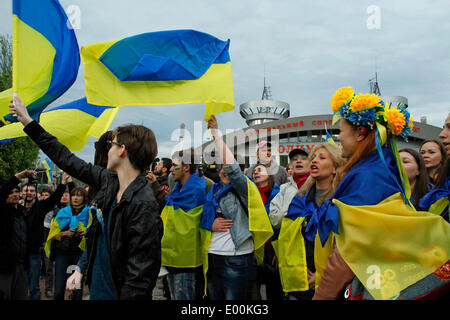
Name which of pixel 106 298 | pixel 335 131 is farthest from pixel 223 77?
pixel 335 131

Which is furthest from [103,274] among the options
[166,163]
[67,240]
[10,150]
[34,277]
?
[10,150]

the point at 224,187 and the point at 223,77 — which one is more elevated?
the point at 223,77

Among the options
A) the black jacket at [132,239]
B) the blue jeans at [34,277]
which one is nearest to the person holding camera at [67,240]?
the blue jeans at [34,277]

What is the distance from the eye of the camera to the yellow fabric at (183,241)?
13.1ft

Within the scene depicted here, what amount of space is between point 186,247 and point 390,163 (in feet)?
8.77

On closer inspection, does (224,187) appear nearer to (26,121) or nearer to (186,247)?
(186,247)

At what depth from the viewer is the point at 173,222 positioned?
163 inches

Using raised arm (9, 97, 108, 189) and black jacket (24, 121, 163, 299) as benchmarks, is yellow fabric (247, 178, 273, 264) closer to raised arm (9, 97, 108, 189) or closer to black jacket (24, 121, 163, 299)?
black jacket (24, 121, 163, 299)

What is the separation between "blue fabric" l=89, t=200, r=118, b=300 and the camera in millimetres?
2188

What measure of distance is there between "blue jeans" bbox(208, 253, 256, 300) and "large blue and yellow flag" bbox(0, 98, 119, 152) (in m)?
2.08

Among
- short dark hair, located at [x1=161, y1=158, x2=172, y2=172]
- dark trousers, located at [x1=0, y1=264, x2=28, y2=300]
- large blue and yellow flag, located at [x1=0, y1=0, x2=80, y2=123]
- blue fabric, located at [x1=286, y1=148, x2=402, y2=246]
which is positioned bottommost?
dark trousers, located at [x1=0, y1=264, x2=28, y2=300]

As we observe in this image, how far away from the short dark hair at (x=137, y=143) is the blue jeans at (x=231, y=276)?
1556 millimetres

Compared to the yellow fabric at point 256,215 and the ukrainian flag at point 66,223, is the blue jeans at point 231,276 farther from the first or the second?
the ukrainian flag at point 66,223

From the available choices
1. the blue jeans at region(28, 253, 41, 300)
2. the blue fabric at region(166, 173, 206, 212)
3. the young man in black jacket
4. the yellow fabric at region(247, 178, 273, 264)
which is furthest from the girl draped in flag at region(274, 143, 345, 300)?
the blue jeans at region(28, 253, 41, 300)
